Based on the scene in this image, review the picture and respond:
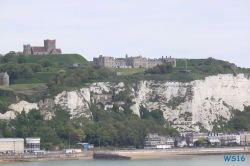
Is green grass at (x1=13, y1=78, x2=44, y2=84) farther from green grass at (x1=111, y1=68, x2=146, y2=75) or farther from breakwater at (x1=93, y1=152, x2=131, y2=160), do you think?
breakwater at (x1=93, y1=152, x2=131, y2=160)

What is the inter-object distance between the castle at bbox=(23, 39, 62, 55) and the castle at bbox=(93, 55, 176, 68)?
21.6 ft

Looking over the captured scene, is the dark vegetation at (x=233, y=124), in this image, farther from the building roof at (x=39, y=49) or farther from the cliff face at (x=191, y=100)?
the building roof at (x=39, y=49)

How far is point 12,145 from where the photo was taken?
88.1 metres

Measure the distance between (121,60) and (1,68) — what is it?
22.0 meters

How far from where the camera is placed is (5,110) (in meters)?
93.8

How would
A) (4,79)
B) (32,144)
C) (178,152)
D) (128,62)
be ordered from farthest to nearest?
(128,62), (4,79), (178,152), (32,144)

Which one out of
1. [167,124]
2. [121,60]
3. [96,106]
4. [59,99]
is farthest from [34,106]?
[121,60]

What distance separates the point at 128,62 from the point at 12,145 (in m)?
41.0

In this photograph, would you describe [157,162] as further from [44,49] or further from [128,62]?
[44,49]

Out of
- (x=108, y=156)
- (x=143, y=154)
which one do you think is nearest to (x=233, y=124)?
(x=143, y=154)

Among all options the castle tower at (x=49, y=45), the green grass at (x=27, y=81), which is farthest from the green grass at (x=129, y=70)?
the green grass at (x=27, y=81)

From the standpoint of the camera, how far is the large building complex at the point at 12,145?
287 ft

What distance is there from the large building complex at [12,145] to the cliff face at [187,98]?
1519 centimetres

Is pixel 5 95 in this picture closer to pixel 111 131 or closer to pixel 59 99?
pixel 59 99
